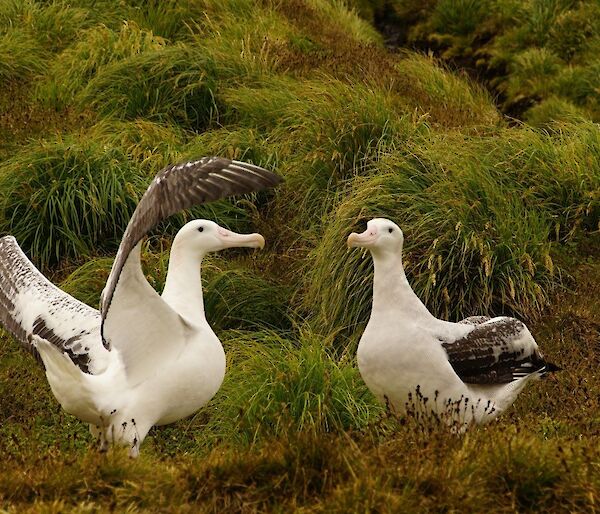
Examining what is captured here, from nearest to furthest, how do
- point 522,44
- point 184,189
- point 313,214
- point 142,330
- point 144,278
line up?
point 184,189
point 144,278
point 142,330
point 313,214
point 522,44

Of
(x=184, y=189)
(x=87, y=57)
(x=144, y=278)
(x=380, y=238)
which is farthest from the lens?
(x=87, y=57)

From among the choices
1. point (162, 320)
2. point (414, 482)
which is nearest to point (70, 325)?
point (162, 320)

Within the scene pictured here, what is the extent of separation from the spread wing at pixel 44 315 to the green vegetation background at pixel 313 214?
44 cm

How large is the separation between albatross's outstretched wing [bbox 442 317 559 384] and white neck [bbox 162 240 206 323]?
1.08 meters

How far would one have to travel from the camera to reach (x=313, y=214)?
8.23 metres

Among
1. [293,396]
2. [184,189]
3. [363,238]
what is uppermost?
[184,189]

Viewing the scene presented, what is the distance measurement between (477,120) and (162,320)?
536 cm

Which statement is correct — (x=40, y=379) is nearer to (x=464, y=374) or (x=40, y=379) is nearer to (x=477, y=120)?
(x=464, y=374)

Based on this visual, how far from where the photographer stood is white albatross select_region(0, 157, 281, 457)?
188 inches

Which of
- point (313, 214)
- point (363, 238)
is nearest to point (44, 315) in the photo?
point (363, 238)

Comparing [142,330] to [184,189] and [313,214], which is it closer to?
[184,189]

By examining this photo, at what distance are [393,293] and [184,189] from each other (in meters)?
1.11

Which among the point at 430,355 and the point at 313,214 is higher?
the point at 430,355

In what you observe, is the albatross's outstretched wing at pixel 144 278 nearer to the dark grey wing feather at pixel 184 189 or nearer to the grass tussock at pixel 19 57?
the dark grey wing feather at pixel 184 189
